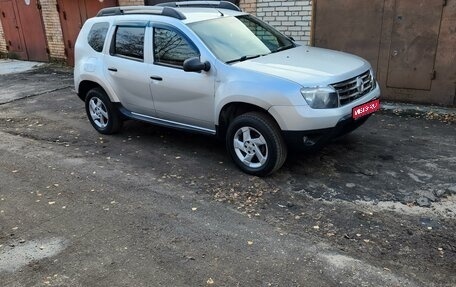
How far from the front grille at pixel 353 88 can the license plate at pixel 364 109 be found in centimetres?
11

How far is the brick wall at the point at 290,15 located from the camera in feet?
25.6

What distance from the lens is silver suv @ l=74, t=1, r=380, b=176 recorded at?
13.6ft

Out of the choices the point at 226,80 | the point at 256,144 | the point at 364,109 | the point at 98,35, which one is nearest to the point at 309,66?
the point at 364,109

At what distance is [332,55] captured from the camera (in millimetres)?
4918

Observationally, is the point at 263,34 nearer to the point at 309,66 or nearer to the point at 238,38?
the point at 238,38

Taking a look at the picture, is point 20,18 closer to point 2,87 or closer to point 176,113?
point 2,87

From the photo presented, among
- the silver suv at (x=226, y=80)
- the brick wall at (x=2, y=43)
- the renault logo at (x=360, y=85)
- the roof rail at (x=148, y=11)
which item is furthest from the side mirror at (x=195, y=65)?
the brick wall at (x=2, y=43)

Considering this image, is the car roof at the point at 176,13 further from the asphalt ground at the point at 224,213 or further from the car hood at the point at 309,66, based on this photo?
the asphalt ground at the point at 224,213

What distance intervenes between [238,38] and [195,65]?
0.85m

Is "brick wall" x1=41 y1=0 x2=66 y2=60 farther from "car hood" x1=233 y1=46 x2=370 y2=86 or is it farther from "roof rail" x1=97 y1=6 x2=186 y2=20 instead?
"car hood" x1=233 y1=46 x2=370 y2=86

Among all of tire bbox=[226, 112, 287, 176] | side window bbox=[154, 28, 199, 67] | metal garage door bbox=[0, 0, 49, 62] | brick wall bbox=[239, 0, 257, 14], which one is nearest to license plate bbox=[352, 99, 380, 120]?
tire bbox=[226, 112, 287, 176]

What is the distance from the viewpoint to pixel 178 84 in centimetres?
491

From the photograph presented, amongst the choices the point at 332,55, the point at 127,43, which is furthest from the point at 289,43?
the point at 127,43

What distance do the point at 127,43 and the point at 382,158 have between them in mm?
3585
